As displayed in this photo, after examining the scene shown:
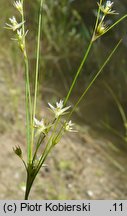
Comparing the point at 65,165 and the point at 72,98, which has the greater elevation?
the point at 72,98

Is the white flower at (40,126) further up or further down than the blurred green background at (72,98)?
further down

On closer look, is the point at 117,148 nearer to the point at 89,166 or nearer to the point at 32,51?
the point at 89,166

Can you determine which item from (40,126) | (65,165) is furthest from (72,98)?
(40,126)

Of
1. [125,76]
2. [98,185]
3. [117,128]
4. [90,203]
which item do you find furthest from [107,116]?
[90,203]

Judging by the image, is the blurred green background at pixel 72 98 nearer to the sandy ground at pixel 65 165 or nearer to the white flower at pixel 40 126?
the sandy ground at pixel 65 165

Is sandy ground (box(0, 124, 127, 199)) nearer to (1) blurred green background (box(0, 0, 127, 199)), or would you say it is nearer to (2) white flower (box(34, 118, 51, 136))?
(1) blurred green background (box(0, 0, 127, 199))

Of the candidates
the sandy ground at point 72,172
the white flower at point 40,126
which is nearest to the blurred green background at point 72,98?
the sandy ground at point 72,172

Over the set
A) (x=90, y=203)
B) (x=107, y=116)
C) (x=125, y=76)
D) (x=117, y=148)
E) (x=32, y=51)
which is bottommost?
(x=90, y=203)

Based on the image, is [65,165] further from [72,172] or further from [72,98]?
[72,98]

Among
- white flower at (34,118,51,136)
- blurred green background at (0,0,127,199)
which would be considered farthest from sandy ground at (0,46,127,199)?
white flower at (34,118,51,136)
